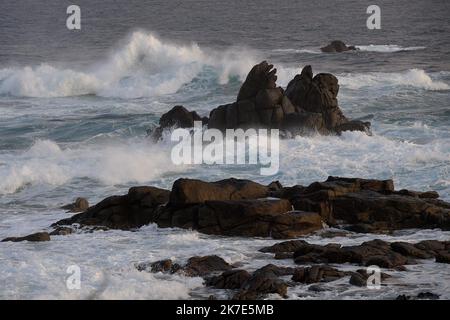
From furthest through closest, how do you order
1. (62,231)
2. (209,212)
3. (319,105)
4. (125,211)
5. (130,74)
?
(130,74), (319,105), (125,211), (62,231), (209,212)

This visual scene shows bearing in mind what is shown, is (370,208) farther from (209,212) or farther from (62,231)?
(62,231)

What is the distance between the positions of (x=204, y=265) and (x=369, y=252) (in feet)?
9.78

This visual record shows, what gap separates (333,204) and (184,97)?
24.3 metres

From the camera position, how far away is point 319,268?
1588 centimetres

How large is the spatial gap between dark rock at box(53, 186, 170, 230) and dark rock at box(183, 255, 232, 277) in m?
3.66

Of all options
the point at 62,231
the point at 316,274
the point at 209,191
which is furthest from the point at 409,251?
the point at 62,231

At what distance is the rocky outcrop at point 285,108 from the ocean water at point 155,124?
2.32 feet

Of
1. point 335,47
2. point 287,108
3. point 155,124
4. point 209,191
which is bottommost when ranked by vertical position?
point 155,124

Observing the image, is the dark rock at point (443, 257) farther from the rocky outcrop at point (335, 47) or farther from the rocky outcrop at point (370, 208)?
the rocky outcrop at point (335, 47)

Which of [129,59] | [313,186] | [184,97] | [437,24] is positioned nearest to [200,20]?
[437,24]

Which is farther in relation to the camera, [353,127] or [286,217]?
[353,127]

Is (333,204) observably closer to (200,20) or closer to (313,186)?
(313,186)

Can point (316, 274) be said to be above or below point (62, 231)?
above

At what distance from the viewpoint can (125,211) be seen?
20.7 metres
